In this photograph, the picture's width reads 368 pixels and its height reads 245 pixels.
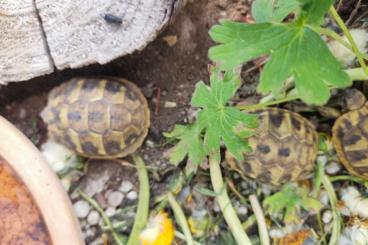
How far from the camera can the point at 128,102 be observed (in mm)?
1509

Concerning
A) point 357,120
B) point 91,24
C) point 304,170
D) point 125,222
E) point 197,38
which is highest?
point 91,24

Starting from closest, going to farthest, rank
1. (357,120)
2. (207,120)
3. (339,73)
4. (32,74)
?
(339,73)
(207,120)
(32,74)
(357,120)

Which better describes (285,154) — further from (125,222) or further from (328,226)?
(125,222)

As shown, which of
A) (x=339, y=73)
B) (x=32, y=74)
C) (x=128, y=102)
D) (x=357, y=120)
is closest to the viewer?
(x=339, y=73)

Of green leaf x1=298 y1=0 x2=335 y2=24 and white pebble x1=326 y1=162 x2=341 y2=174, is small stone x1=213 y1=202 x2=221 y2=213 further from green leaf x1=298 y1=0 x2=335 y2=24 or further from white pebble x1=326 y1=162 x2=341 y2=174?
green leaf x1=298 y1=0 x2=335 y2=24

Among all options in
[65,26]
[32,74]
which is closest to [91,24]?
[65,26]

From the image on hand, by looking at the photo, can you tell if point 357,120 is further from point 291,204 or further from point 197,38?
point 197,38

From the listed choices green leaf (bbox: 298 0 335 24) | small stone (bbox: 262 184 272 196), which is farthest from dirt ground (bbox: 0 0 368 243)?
green leaf (bbox: 298 0 335 24)

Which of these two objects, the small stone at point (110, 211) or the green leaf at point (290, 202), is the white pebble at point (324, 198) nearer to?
the green leaf at point (290, 202)

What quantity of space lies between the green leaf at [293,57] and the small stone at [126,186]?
2.29ft

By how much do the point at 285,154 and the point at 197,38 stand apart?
41 centimetres

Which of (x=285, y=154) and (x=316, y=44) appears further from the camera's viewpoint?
(x=285, y=154)

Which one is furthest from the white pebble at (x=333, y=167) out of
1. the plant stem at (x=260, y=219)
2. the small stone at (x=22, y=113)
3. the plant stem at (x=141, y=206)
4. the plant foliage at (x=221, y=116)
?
the small stone at (x=22, y=113)

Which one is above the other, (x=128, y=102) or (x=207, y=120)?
(x=207, y=120)
